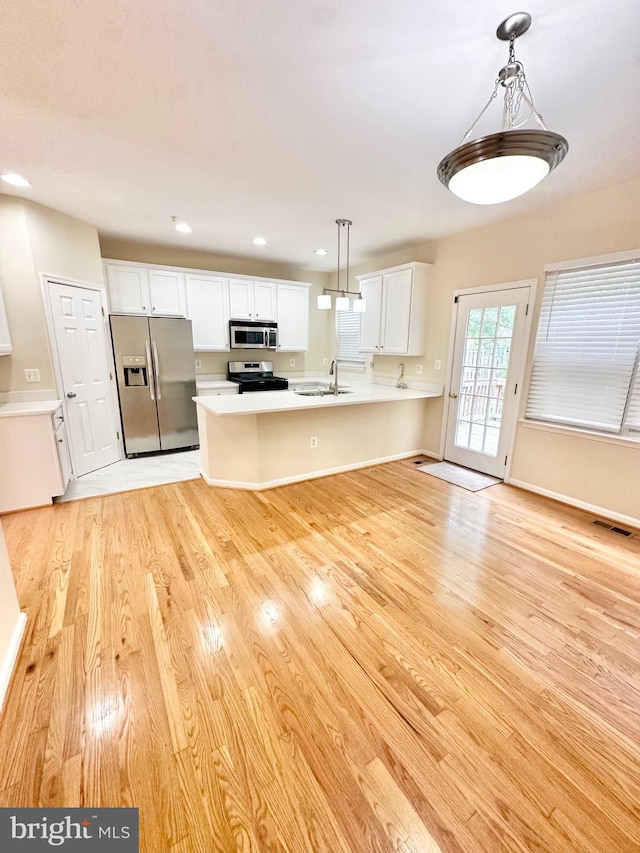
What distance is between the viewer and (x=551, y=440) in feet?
10.7

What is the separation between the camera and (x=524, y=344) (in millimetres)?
3340

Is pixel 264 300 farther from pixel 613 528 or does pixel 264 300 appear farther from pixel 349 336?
pixel 613 528

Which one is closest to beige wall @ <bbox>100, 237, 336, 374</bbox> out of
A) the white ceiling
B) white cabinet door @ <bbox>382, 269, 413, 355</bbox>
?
the white ceiling

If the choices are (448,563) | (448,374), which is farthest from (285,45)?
(448,374)

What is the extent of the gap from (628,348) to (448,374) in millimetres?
1697

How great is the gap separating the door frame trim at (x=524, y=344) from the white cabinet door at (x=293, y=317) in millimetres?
2406

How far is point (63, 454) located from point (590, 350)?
486 cm

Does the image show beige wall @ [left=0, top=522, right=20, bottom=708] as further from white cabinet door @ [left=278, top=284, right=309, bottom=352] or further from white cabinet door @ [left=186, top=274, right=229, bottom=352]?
white cabinet door @ [left=278, top=284, right=309, bottom=352]

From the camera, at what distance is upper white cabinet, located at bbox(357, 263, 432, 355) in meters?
4.14

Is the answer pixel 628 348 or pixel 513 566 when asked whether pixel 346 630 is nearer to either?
pixel 513 566

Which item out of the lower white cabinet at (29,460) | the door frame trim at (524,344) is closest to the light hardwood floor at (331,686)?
the lower white cabinet at (29,460)

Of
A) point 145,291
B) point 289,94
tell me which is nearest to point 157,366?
point 145,291

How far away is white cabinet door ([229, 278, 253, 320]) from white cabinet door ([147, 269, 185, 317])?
663mm

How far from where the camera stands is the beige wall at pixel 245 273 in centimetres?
434
